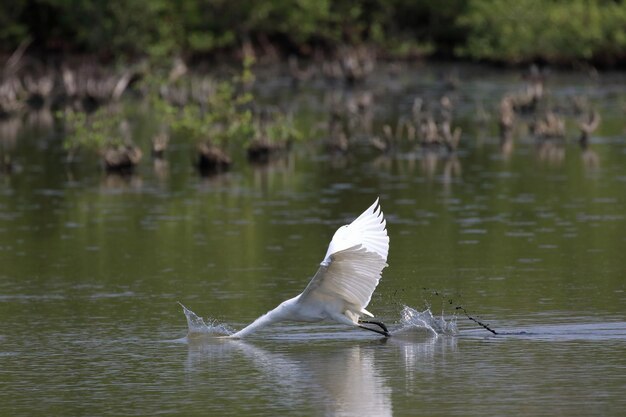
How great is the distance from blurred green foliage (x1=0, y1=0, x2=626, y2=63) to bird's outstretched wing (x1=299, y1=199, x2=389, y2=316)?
40.5 metres

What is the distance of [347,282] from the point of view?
12398mm

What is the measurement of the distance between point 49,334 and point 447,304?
363 centimetres

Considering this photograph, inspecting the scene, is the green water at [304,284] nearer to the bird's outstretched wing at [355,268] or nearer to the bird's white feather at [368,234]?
the bird's outstretched wing at [355,268]

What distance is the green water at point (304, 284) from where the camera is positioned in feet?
37.0

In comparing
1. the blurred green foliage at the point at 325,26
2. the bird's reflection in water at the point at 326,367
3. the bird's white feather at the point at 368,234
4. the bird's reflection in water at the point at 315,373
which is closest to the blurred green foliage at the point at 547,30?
the blurred green foliage at the point at 325,26

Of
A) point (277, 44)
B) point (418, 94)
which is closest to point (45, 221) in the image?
point (418, 94)

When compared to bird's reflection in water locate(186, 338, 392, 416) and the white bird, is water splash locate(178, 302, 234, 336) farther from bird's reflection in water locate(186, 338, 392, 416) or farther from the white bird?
the white bird

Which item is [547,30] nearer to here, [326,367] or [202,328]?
[202,328]

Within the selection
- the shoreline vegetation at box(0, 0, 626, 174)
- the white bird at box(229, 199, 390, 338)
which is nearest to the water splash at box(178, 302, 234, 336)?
the white bird at box(229, 199, 390, 338)

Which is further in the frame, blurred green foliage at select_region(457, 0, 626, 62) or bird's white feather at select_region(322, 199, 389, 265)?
blurred green foliage at select_region(457, 0, 626, 62)

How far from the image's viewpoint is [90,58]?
57.4 meters

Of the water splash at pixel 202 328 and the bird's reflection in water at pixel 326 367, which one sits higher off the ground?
the water splash at pixel 202 328

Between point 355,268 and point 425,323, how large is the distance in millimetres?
1359

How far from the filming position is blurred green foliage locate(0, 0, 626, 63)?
5469 centimetres
